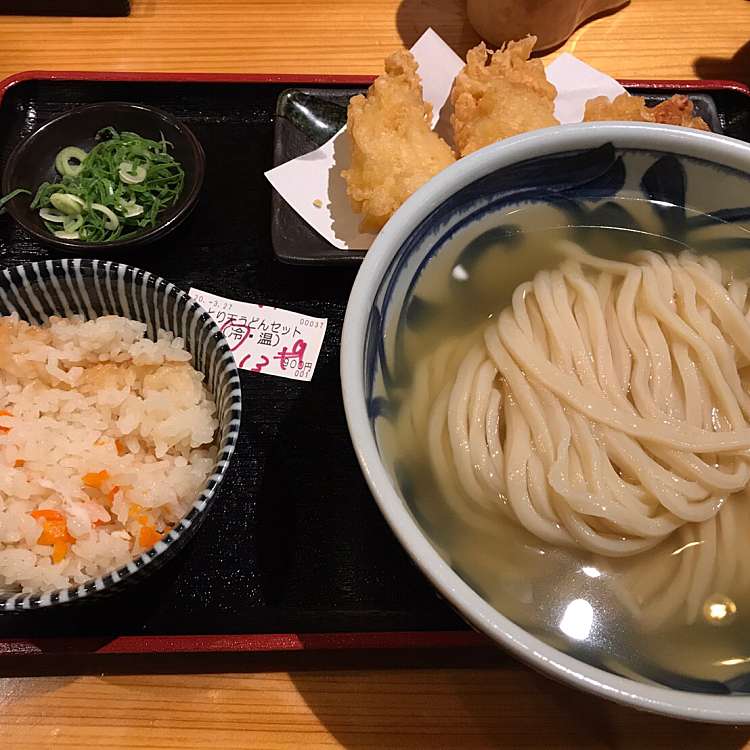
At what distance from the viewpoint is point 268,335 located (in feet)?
5.61

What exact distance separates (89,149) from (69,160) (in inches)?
3.1

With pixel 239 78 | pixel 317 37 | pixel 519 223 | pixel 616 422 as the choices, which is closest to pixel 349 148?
pixel 239 78

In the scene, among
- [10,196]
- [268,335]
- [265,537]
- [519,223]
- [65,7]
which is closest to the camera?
[519,223]

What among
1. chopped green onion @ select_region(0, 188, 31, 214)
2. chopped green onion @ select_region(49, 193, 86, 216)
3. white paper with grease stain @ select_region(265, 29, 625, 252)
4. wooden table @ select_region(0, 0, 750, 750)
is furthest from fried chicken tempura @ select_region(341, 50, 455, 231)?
wooden table @ select_region(0, 0, 750, 750)

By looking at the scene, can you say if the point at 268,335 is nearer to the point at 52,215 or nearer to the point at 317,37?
the point at 52,215

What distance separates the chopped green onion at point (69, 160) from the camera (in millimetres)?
1966

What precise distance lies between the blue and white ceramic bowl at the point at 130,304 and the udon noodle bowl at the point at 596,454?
0.47 metres

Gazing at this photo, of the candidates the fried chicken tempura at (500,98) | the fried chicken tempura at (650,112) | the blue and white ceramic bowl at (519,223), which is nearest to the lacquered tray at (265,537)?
the blue and white ceramic bowl at (519,223)

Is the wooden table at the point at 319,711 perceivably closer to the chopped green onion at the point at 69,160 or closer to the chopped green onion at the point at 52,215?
the chopped green onion at the point at 52,215

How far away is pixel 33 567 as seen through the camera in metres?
1.28

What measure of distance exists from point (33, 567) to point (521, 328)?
99 cm

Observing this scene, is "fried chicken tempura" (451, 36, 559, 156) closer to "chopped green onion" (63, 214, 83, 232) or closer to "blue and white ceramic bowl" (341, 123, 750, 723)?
"blue and white ceramic bowl" (341, 123, 750, 723)

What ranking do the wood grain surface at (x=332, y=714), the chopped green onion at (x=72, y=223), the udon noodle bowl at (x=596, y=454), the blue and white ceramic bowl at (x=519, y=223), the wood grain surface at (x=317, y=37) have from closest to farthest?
the blue and white ceramic bowl at (x=519, y=223), the udon noodle bowl at (x=596, y=454), the wood grain surface at (x=332, y=714), the chopped green onion at (x=72, y=223), the wood grain surface at (x=317, y=37)

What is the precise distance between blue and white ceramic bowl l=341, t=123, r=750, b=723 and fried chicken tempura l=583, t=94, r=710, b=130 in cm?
73
